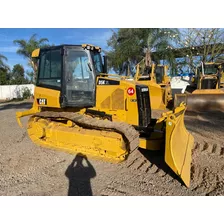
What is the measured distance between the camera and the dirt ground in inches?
136

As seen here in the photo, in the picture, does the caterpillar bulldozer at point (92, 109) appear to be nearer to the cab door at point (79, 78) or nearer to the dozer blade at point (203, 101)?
the cab door at point (79, 78)

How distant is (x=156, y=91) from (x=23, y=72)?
94.3 ft

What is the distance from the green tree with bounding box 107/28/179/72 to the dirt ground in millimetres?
16324

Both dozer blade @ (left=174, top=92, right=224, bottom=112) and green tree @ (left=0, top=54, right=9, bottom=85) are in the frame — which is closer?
dozer blade @ (left=174, top=92, right=224, bottom=112)

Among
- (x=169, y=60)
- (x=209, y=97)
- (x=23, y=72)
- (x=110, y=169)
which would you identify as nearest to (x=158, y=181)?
(x=110, y=169)

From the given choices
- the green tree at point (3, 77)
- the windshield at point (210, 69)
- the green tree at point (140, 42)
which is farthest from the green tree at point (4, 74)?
the windshield at point (210, 69)

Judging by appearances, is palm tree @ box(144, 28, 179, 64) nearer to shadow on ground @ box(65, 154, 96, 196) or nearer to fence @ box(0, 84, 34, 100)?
fence @ box(0, 84, 34, 100)

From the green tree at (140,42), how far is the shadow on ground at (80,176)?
1767 centimetres

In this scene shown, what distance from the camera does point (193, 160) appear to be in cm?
445

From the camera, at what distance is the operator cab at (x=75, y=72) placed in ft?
15.5

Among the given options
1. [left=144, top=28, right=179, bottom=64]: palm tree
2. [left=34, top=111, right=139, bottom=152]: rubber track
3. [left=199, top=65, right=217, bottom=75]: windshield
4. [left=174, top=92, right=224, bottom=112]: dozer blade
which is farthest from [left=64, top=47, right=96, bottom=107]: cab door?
[left=144, top=28, right=179, bottom=64]: palm tree

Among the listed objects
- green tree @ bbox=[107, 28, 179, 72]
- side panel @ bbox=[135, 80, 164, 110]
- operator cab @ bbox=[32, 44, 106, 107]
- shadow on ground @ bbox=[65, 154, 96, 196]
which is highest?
Answer: green tree @ bbox=[107, 28, 179, 72]

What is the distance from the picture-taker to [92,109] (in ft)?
16.4

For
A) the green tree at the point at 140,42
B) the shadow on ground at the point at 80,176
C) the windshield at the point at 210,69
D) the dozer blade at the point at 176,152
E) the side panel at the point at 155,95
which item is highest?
the green tree at the point at 140,42
